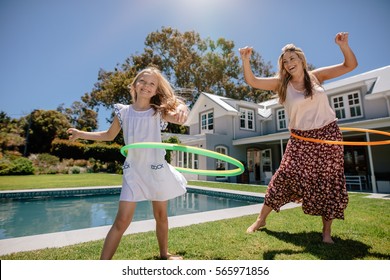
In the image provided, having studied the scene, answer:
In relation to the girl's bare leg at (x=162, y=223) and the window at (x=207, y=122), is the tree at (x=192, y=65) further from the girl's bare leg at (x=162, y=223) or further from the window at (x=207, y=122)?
the girl's bare leg at (x=162, y=223)

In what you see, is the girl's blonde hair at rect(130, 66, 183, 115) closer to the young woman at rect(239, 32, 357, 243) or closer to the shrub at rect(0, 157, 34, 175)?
the young woman at rect(239, 32, 357, 243)

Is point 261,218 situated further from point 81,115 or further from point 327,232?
point 81,115

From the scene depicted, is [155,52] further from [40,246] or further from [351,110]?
[40,246]

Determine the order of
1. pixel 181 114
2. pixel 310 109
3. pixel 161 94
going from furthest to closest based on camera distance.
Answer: pixel 310 109, pixel 161 94, pixel 181 114

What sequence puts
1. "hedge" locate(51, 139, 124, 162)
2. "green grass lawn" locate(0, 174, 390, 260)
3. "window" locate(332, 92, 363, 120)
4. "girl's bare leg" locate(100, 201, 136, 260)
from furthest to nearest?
"hedge" locate(51, 139, 124, 162) → "window" locate(332, 92, 363, 120) → "green grass lawn" locate(0, 174, 390, 260) → "girl's bare leg" locate(100, 201, 136, 260)

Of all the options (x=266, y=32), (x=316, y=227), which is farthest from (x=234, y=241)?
(x=266, y=32)

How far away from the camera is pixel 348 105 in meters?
12.9

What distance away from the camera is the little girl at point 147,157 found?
6.03 ft

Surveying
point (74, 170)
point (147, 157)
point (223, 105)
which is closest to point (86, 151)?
point (74, 170)

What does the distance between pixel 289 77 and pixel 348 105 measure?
12.4m

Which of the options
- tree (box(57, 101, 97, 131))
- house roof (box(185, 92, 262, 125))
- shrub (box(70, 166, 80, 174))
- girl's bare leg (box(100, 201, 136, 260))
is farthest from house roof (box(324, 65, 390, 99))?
tree (box(57, 101, 97, 131))

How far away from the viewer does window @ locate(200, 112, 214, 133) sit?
18.6 meters

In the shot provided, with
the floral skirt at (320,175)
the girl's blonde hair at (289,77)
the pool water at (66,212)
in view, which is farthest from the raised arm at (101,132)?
the pool water at (66,212)
